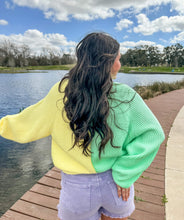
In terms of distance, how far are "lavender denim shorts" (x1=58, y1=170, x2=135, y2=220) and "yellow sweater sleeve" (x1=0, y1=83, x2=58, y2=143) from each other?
245 mm

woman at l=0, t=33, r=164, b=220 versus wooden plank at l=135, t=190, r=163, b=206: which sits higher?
woman at l=0, t=33, r=164, b=220

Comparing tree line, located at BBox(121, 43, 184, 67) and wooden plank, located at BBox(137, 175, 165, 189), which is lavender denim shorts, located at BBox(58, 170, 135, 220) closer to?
wooden plank, located at BBox(137, 175, 165, 189)

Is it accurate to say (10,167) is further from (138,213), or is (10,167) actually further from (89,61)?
(89,61)

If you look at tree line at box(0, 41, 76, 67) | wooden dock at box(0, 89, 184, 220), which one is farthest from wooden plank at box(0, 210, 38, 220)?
tree line at box(0, 41, 76, 67)

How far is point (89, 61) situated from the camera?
2.62 feet

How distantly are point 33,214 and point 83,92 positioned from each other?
1492 mm

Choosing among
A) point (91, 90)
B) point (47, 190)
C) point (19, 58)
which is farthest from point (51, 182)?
point (19, 58)

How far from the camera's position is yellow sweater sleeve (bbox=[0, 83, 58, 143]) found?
0.88 meters

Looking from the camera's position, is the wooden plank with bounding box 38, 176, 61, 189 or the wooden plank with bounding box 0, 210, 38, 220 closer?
the wooden plank with bounding box 0, 210, 38, 220

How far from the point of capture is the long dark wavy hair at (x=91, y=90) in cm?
78

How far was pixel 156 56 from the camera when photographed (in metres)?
67.9

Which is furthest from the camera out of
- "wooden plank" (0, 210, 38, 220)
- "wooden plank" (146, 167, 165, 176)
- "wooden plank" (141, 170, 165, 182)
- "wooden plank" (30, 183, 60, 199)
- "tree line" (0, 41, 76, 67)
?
"tree line" (0, 41, 76, 67)

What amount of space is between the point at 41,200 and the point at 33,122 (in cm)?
132

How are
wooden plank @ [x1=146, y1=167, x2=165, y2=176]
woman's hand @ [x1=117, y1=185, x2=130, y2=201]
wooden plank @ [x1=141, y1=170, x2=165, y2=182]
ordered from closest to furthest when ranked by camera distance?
1. woman's hand @ [x1=117, y1=185, x2=130, y2=201]
2. wooden plank @ [x1=141, y1=170, x2=165, y2=182]
3. wooden plank @ [x1=146, y1=167, x2=165, y2=176]
